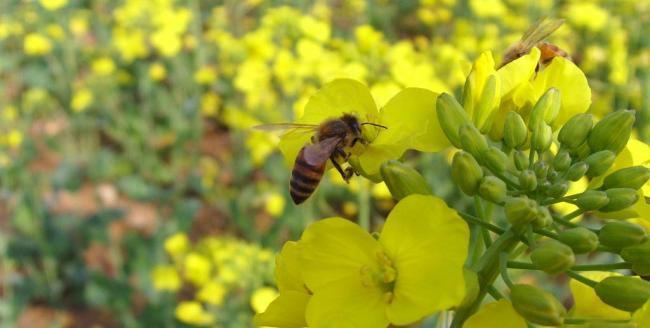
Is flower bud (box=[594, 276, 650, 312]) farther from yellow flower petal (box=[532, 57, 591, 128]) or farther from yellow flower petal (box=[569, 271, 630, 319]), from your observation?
yellow flower petal (box=[532, 57, 591, 128])

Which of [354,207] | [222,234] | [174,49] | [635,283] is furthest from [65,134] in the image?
[635,283]

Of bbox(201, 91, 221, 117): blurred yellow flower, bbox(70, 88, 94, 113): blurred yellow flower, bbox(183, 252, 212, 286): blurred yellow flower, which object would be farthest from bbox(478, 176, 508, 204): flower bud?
bbox(70, 88, 94, 113): blurred yellow flower

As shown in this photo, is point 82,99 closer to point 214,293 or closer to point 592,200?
point 214,293

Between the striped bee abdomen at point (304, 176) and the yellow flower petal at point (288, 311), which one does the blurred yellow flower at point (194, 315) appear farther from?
the yellow flower petal at point (288, 311)

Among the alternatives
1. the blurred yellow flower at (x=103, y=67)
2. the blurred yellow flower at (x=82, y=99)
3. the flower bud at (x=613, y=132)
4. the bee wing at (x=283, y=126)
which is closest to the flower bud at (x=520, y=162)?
the flower bud at (x=613, y=132)

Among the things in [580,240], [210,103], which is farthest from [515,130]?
[210,103]

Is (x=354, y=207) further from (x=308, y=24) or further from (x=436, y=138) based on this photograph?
(x=436, y=138)

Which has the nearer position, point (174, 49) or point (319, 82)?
point (319, 82)

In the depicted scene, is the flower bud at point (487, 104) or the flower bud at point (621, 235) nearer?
the flower bud at point (621, 235)
